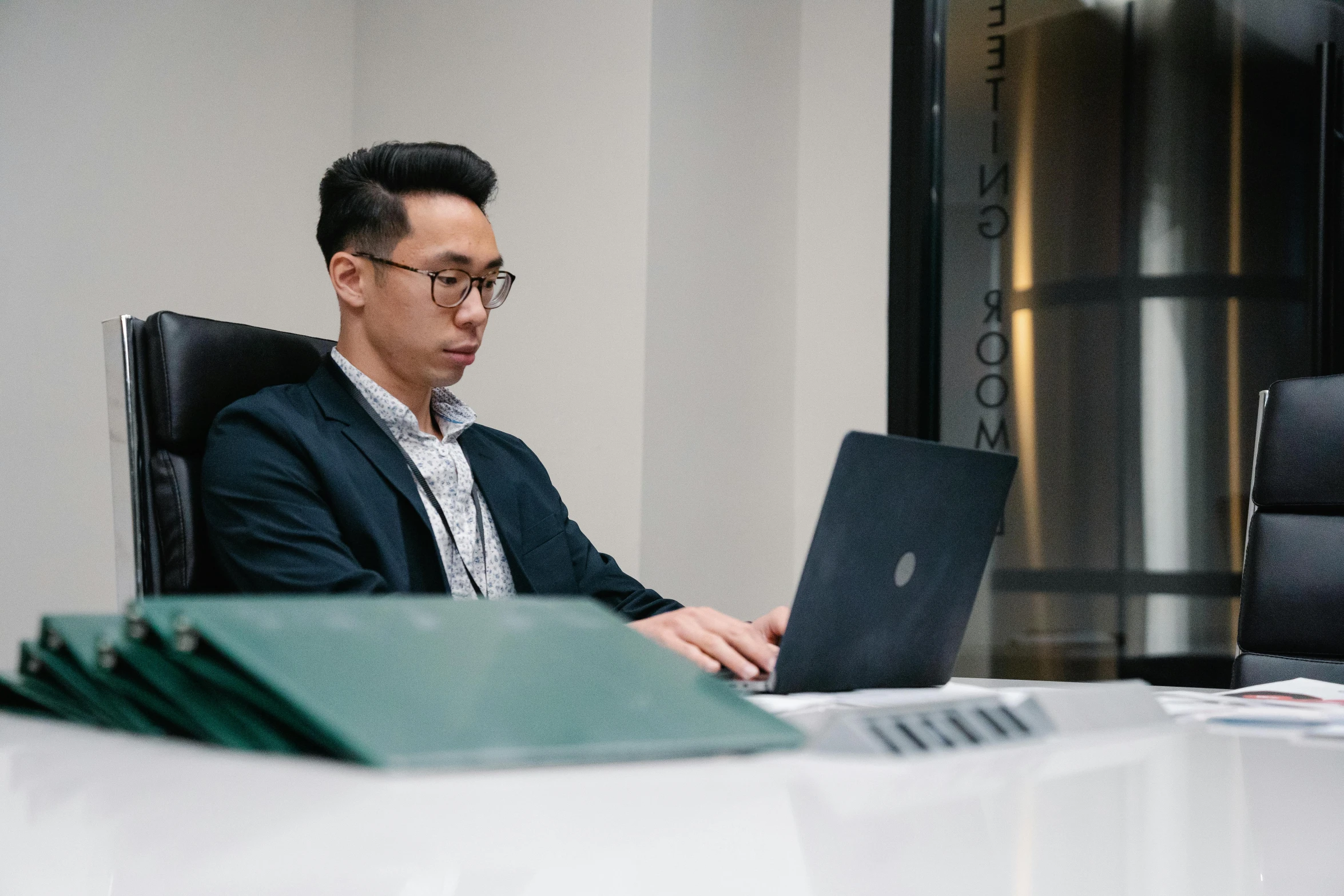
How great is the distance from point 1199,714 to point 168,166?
2.75m

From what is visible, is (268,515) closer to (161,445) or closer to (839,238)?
(161,445)

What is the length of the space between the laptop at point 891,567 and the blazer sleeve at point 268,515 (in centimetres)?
66

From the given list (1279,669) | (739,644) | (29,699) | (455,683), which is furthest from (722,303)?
(455,683)

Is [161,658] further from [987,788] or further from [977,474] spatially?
[977,474]

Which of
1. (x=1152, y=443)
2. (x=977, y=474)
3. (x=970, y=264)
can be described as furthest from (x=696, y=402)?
(x=977, y=474)

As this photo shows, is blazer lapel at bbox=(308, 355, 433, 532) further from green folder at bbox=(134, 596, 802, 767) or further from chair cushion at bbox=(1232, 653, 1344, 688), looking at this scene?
chair cushion at bbox=(1232, 653, 1344, 688)

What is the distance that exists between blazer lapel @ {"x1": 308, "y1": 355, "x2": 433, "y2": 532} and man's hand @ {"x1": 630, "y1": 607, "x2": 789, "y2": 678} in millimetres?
550

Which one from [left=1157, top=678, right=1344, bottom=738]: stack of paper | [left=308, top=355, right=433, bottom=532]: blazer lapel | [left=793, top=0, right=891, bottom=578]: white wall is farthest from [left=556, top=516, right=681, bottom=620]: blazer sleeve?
[left=793, top=0, right=891, bottom=578]: white wall

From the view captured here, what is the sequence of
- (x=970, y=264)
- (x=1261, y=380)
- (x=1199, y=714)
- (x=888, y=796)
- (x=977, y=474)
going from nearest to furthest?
1. (x=888, y=796)
2. (x=1199, y=714)
3. (x=977, y=474)
4. (x=1261, y=380)
5. (x=970, y=264)

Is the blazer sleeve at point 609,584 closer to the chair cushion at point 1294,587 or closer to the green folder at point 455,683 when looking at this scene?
the chair cushion at point 1294,587

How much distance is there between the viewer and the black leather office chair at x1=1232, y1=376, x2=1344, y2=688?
1750 millimetres

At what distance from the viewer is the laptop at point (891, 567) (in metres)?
A: 0.88

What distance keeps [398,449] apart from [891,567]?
920 millimetres

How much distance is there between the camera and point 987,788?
1.63 ft
